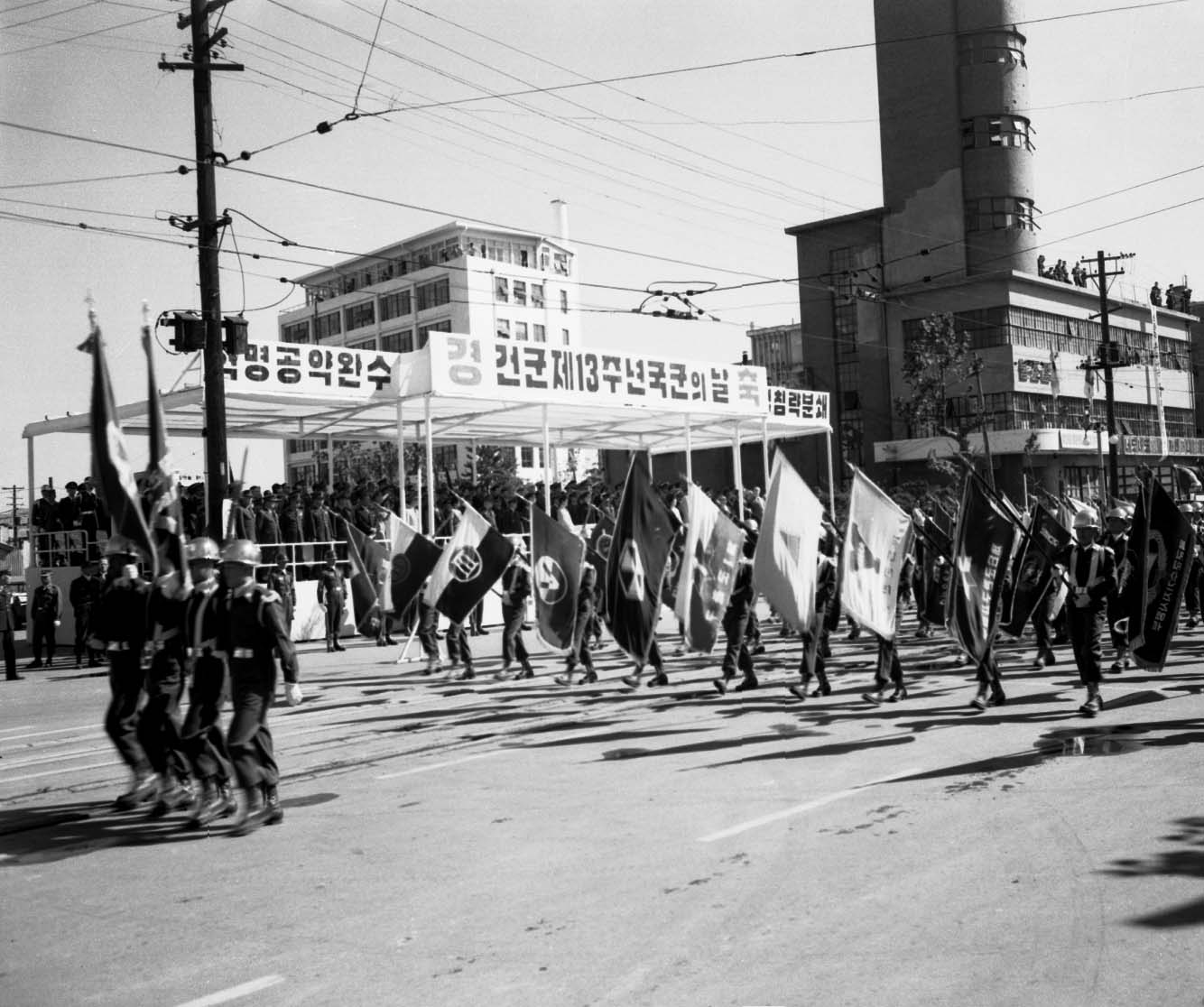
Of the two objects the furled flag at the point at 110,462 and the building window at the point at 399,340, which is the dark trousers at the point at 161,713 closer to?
the furled flag at the point at 110,462

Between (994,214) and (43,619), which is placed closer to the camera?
(43,619)

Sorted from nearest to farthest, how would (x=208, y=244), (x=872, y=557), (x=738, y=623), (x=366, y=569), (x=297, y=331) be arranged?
(x=872, y=557), (x=738, y=623), (x=208, y=244), (x=366, y=569), (x=297, y=331)

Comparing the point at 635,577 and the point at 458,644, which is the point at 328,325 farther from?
the point at 635,577

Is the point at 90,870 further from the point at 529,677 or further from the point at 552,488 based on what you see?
the point at 552,488

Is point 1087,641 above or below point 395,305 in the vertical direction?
below

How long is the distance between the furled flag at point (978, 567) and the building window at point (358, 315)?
8335cm

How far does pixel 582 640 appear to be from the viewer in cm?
1475

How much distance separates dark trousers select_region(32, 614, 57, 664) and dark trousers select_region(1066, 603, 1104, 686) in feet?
58.1

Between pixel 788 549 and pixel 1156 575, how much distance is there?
3359 millimetres

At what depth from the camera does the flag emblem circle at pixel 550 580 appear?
47.3 ft

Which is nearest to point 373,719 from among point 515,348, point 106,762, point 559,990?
point 106,762

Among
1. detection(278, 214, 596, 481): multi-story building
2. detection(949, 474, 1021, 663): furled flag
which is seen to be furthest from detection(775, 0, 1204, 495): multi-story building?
detection(949, 474, 1021, 663): furled flag

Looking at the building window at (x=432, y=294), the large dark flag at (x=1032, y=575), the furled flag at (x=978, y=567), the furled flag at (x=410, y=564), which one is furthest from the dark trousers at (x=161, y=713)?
the building window at (x=432, y=294)

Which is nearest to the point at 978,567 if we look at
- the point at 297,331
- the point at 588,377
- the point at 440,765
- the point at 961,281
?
the point at 440,765
